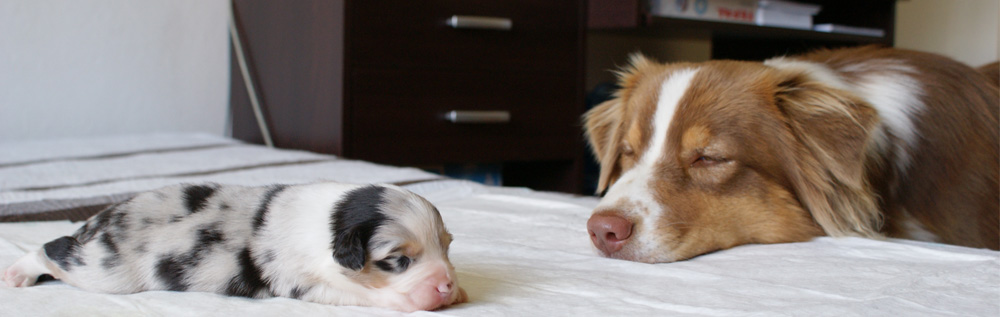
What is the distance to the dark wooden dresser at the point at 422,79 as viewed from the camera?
2332 millimetres

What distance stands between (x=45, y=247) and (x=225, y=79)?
2.30 meters

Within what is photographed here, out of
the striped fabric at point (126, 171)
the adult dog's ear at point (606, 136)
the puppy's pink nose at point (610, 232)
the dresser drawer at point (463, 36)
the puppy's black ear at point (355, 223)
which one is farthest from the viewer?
the dresser drawer at point (463, 36)

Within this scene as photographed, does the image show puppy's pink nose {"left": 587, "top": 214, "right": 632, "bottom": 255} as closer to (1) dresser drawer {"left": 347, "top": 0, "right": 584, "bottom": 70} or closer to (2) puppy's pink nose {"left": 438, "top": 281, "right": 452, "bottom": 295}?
(2) puppy's pink nose {"left": 438, "top": 281, "right": 452, "bottom": 295}

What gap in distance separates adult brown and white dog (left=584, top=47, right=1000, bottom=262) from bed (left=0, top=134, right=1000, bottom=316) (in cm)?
6

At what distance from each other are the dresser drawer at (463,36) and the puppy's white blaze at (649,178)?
3.86 ft

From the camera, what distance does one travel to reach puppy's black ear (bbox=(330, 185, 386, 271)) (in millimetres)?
716

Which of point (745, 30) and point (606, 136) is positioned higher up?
point (745, 30)

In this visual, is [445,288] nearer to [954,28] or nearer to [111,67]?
[111,67]

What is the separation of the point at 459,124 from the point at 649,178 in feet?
4.54

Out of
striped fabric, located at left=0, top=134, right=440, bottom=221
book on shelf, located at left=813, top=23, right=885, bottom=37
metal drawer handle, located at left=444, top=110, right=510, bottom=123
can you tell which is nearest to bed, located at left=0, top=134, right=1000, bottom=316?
striped fabric, located at left=0, top=134, right=440, bottom=221

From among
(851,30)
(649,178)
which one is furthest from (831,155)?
(851,30)

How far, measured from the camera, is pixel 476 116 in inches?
100.0

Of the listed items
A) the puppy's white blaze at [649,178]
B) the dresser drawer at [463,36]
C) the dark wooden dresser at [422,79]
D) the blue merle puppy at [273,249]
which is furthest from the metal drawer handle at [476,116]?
the blue merle puppy at [273,249]

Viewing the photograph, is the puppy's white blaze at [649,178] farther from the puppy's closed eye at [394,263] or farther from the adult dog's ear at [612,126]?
the puppy's closed eye at [394,263]
